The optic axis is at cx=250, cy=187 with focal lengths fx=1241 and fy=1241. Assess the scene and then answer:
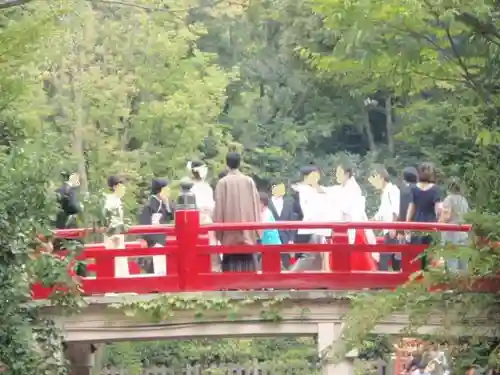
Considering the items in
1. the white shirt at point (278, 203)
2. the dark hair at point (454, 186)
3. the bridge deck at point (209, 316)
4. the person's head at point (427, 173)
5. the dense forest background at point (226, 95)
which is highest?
the dense forest background at point (226, 95)

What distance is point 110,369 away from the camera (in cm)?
2117

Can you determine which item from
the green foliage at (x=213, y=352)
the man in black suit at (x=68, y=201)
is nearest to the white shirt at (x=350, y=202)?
the man in black suit at (x=68, y=201)

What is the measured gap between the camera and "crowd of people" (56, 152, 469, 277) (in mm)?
12992

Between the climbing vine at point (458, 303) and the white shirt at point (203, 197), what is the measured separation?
13.2ft

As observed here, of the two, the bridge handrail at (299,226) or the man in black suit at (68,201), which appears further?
the bridge handrail at (299,226)

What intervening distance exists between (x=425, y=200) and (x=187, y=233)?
254cm

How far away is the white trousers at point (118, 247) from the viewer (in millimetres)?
13591

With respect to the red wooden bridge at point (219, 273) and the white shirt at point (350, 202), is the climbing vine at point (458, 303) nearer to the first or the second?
the red wooden bridge at point (219, 273)

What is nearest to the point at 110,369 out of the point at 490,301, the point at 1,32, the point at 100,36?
the point at 100,36

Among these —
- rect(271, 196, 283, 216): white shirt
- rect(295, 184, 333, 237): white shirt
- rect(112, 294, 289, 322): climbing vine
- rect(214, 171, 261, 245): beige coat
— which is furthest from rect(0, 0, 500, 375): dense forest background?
rect(271, 196, 283, 216): white shirt

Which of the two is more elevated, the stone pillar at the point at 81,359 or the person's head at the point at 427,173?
the person's head at the point at 427,173

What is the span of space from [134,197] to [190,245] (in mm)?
8917

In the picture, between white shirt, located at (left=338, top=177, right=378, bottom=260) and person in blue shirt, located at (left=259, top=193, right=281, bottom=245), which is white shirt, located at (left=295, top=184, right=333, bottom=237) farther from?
person in blue shirt, located at (left=259, top=193, right=281, bottom=245)

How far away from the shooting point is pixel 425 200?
1309cm
